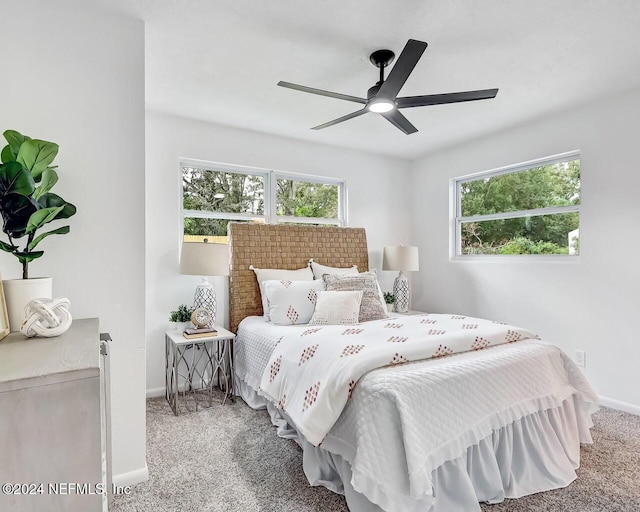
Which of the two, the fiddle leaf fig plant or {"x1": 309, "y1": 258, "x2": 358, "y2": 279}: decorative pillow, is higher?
the fiddle leaf fig plant

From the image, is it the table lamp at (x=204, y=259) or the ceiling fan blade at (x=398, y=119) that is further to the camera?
the table lamp at (x=204, y=259)

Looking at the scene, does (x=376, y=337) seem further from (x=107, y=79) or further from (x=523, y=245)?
(x=523, y=245)

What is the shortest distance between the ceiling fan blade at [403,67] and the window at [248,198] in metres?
1.99

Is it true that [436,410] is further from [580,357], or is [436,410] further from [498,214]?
[498,214]

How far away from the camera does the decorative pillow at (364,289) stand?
3152 mm

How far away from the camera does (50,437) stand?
826 millimetres

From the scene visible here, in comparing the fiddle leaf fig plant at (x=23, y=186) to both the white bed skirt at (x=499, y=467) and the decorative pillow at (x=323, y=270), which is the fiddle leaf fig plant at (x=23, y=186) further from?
the decorative pillow at (x=323, y=270)

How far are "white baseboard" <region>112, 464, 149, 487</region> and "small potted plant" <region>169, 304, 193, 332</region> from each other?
1255mm

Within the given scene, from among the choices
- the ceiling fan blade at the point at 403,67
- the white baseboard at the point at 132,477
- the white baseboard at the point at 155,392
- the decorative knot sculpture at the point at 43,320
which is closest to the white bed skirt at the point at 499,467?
the white baseboard at the point at 132,477

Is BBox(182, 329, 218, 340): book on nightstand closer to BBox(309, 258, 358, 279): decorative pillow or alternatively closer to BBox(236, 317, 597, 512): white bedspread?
BBox(309, 258, 358, 279): decorative pillow

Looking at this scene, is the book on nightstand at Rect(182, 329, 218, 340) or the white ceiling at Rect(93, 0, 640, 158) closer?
the white ceiling at Rect(93, 0, 640, 158)

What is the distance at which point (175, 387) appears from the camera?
9.22ft

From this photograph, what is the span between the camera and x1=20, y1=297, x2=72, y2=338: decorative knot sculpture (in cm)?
123

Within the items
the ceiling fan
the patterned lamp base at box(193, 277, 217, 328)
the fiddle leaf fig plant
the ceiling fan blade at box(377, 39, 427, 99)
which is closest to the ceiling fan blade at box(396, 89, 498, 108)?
the ceiling fan
